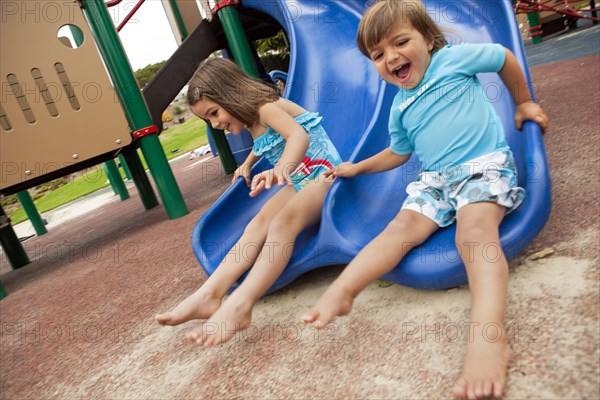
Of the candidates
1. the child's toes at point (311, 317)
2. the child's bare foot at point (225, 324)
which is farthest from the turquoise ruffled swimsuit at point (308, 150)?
the child's toes at point (311, 317)

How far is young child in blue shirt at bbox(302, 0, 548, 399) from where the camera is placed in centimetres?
100

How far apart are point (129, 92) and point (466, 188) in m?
2.35

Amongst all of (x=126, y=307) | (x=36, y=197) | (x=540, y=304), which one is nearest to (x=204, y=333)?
(x=540, y=304)

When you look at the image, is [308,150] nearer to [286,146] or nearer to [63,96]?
[286,146]

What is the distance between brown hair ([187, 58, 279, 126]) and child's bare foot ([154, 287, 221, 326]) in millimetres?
580

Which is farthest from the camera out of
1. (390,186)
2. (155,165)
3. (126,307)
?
(155,165)

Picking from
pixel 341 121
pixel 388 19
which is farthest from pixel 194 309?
pixel 341 121

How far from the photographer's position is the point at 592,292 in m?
0.86

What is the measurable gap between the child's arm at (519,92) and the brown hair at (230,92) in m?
0.70

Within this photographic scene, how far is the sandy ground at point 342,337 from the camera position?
80 centimetres

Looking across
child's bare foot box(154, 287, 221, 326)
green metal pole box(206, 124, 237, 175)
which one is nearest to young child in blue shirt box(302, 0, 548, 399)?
child's bare foot box(154, 287, 221, 326)

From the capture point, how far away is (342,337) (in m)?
1.04

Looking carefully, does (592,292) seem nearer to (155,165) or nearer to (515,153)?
(515,153)

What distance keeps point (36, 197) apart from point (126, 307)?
11009 mm
